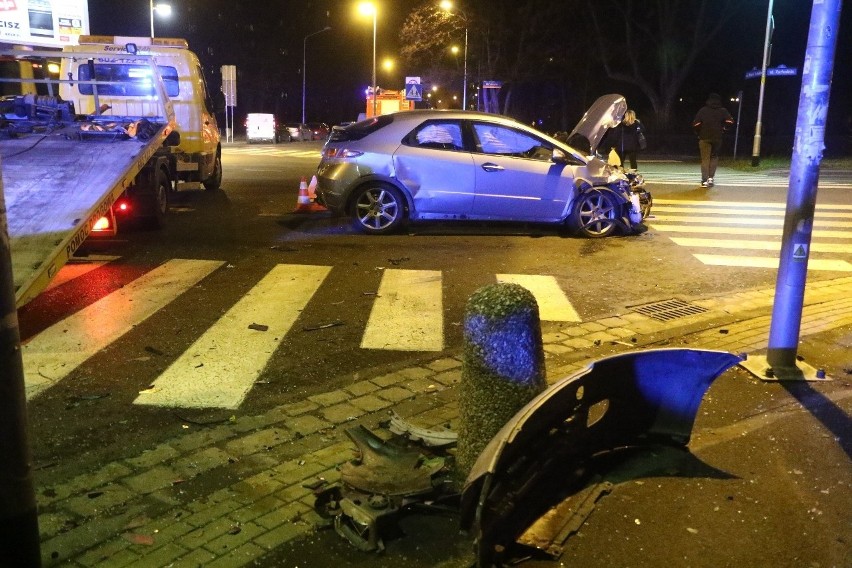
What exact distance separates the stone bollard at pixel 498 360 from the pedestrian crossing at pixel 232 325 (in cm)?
188


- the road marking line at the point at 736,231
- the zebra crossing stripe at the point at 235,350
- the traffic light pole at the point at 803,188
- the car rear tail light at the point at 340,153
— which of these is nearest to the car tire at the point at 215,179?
the car rear tail light at the point at 340,153

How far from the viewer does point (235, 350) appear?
6.48 metres

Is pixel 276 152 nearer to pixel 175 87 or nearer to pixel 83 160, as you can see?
pixel 175 87

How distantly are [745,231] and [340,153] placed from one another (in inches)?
250

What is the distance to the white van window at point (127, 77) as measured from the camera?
1483 centimetres

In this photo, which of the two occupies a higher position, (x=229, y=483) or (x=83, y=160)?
(x=83, y=160)

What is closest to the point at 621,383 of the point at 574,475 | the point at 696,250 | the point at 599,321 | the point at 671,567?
the point at 574,475

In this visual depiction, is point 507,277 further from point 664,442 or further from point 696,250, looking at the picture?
point 664,442

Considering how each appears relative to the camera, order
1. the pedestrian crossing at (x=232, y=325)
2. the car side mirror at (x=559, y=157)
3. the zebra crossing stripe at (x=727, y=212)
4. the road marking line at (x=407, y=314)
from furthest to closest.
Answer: the zebra crossing stripe at (x=727, y=212), the car side mirror at (x=559, y=157), the road marking line at (x=407, y=314), the pedestrian crossing at (x=232, y=325)

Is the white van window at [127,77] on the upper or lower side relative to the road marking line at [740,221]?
upper

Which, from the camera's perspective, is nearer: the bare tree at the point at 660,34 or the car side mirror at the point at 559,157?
the car side mirror at the point at 559,157

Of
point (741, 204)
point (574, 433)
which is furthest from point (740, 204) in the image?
point (574, 433)

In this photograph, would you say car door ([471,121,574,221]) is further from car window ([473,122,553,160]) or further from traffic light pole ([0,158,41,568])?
traffic light pole ([0,158,41,568])

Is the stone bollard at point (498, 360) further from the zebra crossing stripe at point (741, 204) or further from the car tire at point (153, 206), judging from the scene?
the zebra crossing stripe at point (741, 204)
